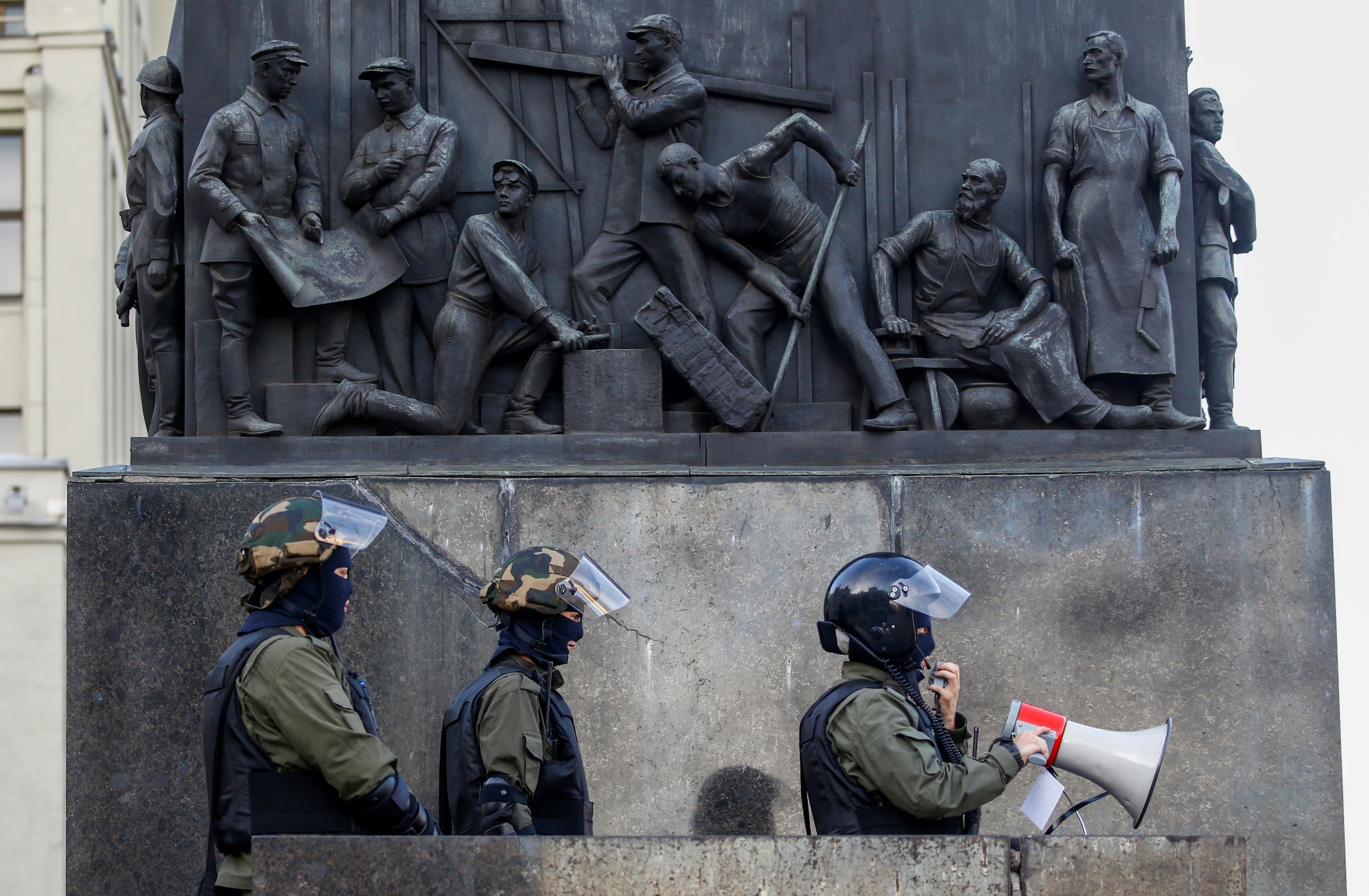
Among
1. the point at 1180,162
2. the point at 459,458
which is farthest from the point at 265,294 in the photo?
the point at 1180,162

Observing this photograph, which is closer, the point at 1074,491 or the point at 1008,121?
the point at 1074,491

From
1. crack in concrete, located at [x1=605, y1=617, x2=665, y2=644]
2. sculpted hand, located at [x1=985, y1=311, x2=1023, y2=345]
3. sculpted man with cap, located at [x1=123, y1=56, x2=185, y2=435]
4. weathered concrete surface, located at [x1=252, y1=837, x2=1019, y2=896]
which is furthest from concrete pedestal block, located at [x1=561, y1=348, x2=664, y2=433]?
weathered concrete surface, located at [x1=252, y1=837, x2=1019, y2=896]

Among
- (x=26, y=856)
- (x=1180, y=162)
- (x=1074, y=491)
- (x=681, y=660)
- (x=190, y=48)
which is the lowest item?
(x=26, y=856)

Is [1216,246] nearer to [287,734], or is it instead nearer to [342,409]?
[342,409]

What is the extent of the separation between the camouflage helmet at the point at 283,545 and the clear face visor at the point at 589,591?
0.88 metres

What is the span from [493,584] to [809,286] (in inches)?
124

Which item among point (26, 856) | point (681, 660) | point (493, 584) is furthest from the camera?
point (26, 856)

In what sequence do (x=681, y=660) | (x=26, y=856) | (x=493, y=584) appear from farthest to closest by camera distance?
(x=26, y=856) < (x=681, y=660) < (x=493, y=584)

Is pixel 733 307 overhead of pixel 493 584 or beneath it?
overhead

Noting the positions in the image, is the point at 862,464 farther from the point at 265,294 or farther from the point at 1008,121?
the point at 265,294

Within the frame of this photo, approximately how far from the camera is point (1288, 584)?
318 inches

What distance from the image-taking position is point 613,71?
8.51m

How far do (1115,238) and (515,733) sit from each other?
465 centimetres

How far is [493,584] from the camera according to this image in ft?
19.2
